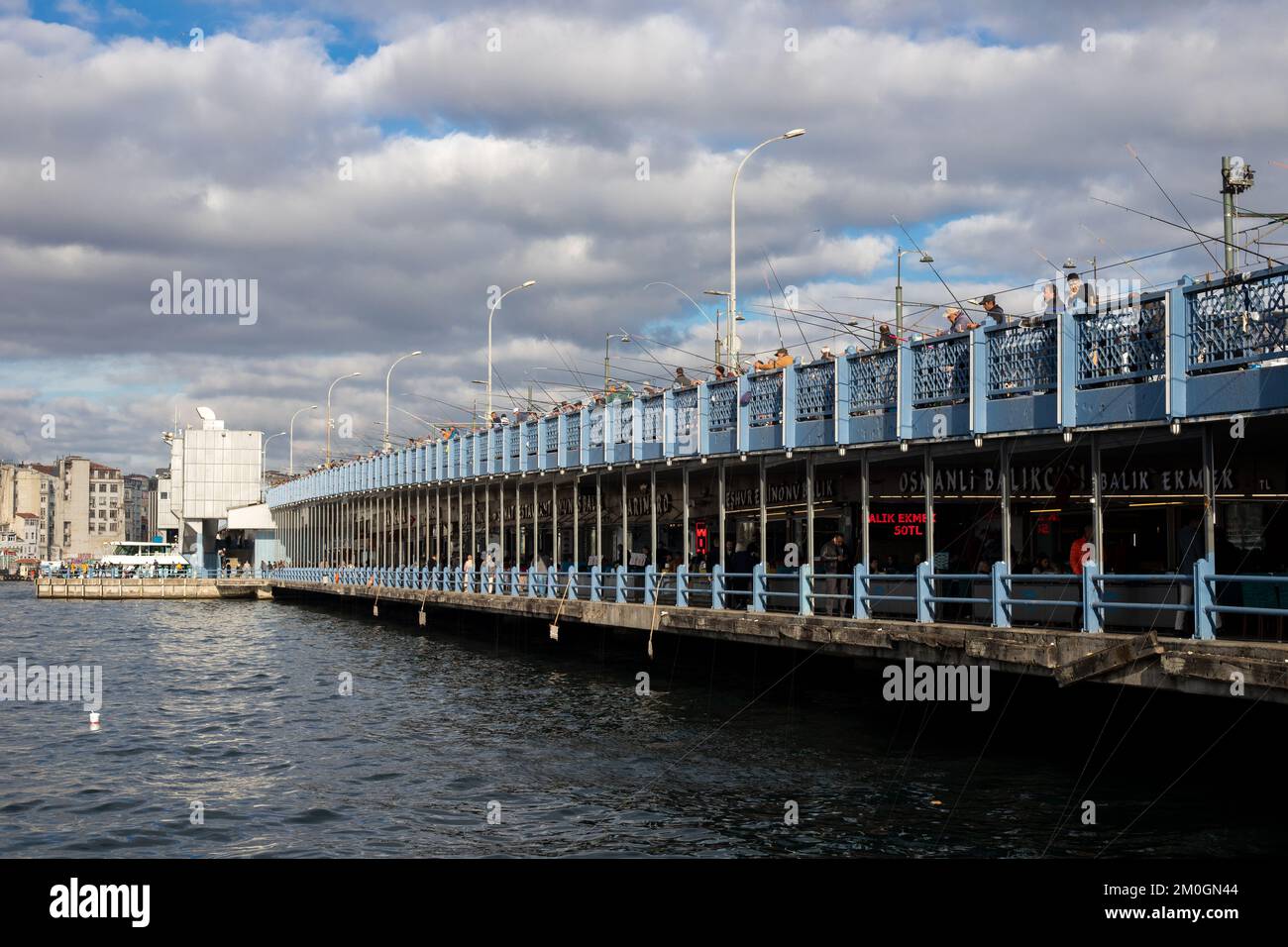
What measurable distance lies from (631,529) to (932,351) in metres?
17.9

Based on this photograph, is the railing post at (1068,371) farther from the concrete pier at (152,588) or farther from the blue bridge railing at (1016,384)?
the concrete pier at (152,588)

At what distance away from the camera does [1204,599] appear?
1501 centimetres

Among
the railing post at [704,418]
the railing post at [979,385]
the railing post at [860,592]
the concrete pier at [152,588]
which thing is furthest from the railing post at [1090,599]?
the concrete pier at [152,588]

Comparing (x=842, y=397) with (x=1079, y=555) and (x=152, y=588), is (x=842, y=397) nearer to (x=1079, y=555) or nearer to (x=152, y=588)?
(x=1079, y=555)

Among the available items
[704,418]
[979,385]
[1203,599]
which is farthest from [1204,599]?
[704,418]

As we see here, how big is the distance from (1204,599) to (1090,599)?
205 centimetres

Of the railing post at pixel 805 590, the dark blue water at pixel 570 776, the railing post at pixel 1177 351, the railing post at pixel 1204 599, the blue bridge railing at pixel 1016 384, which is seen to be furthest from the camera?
the railing post at pixel 805 590

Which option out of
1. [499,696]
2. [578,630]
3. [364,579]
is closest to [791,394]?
[499,696]

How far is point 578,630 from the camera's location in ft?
135

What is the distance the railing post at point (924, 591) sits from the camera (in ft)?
66.4

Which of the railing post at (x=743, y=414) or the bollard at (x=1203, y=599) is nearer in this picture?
the bollard at (x=1203, y=599)

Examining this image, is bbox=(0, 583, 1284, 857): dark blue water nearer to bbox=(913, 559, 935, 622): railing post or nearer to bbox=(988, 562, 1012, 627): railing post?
bbox=(913, 559, 935, 622): railing post

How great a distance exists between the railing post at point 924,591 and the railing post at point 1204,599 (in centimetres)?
532

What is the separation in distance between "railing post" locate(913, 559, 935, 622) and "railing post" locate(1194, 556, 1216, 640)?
532 centimetres
